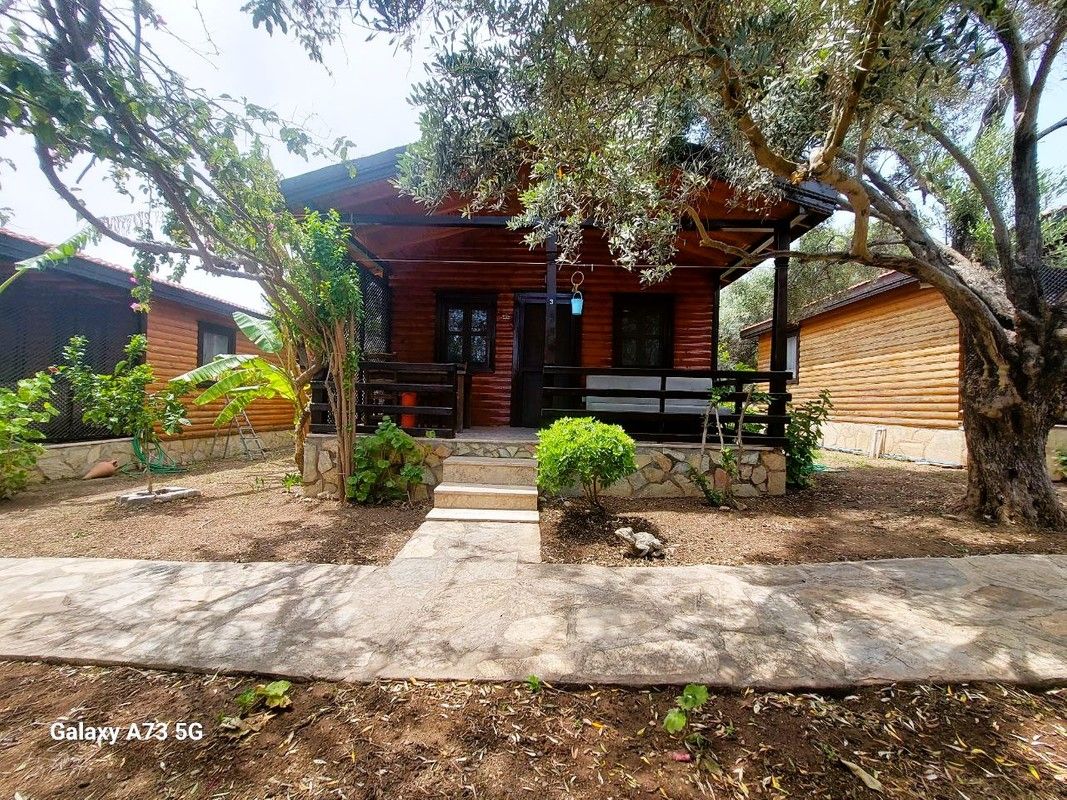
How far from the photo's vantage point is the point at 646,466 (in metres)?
5.18

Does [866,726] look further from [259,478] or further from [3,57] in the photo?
[259,478]

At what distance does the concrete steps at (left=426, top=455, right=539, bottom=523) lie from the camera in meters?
4.04

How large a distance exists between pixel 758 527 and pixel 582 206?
4.63 metres

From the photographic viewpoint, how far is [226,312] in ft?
32.0

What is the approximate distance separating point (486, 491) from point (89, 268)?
7.74 metres


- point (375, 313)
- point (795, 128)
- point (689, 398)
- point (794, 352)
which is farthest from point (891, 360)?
point (375, 313)

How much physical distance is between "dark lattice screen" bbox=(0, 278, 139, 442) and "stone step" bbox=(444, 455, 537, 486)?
6433 millimetres

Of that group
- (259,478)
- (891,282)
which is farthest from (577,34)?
(891,282)

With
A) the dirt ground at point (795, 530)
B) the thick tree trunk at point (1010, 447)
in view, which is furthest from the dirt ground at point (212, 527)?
the thick tree trunk at point (1010, 447)

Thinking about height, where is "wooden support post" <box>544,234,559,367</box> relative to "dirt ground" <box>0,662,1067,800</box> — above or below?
above

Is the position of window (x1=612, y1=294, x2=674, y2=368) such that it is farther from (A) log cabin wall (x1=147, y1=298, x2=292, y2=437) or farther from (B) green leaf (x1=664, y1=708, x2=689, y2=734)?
(A) log cabin wall (x1=147, y1=298, x2=292, y2=437)

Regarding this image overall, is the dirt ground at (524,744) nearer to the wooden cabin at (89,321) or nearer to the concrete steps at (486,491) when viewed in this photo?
the concrete steps at (486,491)

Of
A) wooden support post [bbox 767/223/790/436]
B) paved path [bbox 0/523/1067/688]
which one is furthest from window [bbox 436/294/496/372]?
paved path [bbox 0/523/1067/688]

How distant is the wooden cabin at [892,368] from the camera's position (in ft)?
26.0
